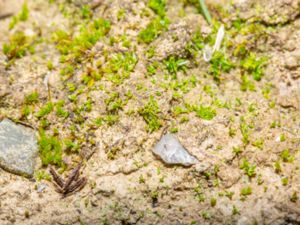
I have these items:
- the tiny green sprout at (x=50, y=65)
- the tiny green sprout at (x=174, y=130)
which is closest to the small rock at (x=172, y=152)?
the tiny green sprout at (x=174, y=130)

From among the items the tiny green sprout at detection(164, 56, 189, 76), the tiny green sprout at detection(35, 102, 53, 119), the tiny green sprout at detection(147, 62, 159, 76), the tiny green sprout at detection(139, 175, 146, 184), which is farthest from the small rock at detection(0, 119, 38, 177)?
the tiny green sprout at detection(164, 56, 189, 76)

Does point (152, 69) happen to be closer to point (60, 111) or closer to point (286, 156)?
point (60, 111)

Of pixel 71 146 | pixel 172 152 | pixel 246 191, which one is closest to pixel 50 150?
pixel 71 146

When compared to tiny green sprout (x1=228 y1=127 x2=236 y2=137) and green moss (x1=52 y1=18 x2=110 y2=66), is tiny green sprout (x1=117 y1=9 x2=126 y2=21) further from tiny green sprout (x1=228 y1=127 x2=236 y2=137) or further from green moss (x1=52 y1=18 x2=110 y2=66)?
tiny green sprout (x1=228 y1=127 x2=236 y2=137)

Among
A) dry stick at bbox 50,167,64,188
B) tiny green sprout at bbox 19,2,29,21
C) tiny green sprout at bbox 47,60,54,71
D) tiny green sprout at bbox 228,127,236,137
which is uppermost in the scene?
tiny green sprout at bbox 19,2,29,21

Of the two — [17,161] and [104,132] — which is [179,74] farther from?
[17,161]

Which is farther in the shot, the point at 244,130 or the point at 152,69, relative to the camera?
the point at 152,69

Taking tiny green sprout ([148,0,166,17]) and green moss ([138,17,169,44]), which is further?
tiny green sprout ([148,0,166,17])
